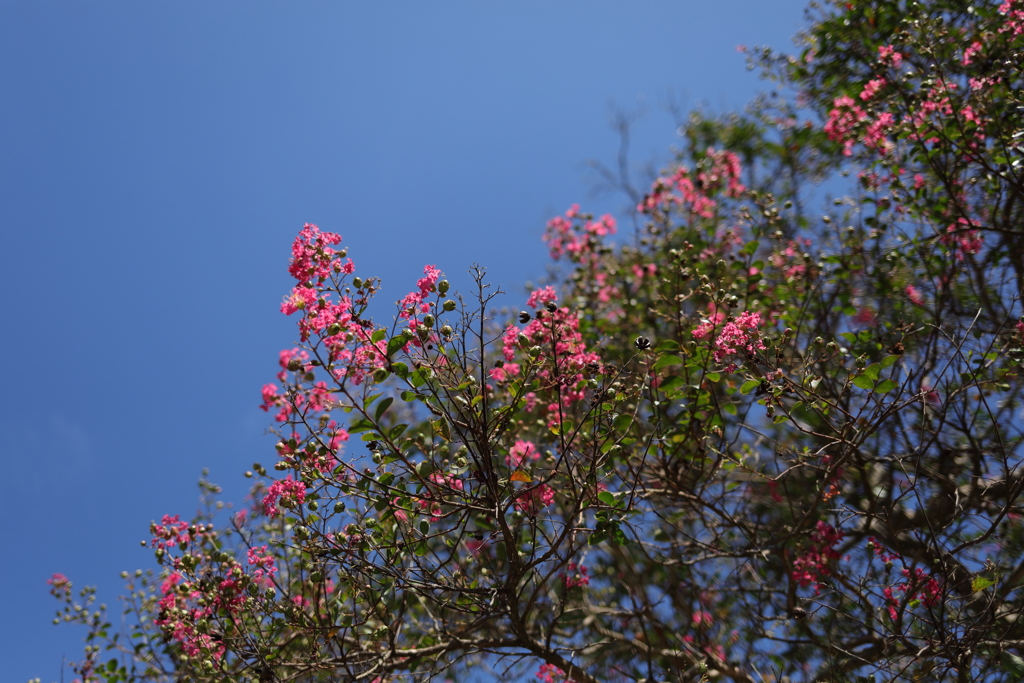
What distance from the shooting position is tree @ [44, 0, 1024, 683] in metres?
2.71

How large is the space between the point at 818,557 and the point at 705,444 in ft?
4.08

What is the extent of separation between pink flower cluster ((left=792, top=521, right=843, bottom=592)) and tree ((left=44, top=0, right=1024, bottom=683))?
0.08 feet

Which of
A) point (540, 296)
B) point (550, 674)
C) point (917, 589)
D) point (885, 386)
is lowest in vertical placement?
point (917, 589)

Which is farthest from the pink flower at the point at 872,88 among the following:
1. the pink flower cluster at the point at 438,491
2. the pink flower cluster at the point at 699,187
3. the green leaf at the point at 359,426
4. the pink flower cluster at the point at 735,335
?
the green leaf at the point at 359,426

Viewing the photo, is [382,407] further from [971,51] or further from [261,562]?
[971,51]

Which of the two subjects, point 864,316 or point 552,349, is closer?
point 552,349

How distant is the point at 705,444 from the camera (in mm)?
3465

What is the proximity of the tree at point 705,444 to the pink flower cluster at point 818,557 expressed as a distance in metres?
0.02

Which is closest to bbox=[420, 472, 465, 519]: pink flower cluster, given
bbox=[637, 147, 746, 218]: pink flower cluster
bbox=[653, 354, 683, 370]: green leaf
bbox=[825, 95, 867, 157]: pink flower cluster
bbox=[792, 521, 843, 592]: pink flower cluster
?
bbox=[653, 354, 683, 370]: green leaf

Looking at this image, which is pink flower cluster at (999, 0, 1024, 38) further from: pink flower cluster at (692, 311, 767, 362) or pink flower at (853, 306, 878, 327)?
pink flower cluster at (692, 311, 767, 362)

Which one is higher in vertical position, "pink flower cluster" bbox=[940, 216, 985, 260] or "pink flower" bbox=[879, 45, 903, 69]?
"pink flower" bbox=[879, 45, 903, 69]

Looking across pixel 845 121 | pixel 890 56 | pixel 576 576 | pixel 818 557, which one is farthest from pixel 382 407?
pixel 845 121

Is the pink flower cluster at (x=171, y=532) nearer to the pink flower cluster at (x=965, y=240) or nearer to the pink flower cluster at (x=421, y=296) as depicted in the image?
the pink flower cluster at (x=421, y=296)

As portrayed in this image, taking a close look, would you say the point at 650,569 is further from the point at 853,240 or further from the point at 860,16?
the point at 860,16
